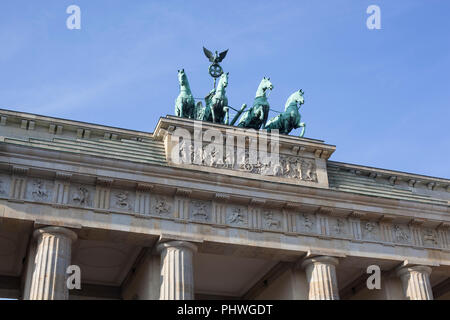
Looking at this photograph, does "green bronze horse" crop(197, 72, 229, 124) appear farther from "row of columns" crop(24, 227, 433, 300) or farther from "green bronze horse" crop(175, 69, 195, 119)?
"row of columns" crop(24, 227, 433, 300)

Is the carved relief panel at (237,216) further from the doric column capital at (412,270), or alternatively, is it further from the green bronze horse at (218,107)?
the doric column capital at (412,270)

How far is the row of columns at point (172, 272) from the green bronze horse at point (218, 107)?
22.4ft

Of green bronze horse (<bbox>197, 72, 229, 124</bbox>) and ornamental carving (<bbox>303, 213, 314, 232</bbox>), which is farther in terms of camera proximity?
green bronze horse (<bbox>197, 72, 229, 124</bbox>)

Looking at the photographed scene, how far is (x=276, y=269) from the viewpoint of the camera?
29.7 metres

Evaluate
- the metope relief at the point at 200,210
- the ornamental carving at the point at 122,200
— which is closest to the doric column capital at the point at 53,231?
the ornamental carving at the point at 122,200

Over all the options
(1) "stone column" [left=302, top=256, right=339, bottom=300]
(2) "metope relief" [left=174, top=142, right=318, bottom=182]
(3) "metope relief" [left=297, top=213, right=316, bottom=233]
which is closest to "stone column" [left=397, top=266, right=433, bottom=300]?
(1) "stone column" [left=302, top=256, right=339, bottom=300]

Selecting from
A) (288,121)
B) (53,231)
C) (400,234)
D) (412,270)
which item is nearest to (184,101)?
(288,121)

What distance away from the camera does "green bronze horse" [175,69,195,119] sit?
30062mm

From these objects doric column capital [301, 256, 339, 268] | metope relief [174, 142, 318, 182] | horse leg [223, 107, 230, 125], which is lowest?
doric column capital [301, 256, 339, 268]

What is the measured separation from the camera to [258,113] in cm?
3088

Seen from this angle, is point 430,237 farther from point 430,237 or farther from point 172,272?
point 172,272

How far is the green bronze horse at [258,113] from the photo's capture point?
30.9 metres

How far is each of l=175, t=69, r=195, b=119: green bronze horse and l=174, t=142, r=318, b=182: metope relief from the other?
105 inches
